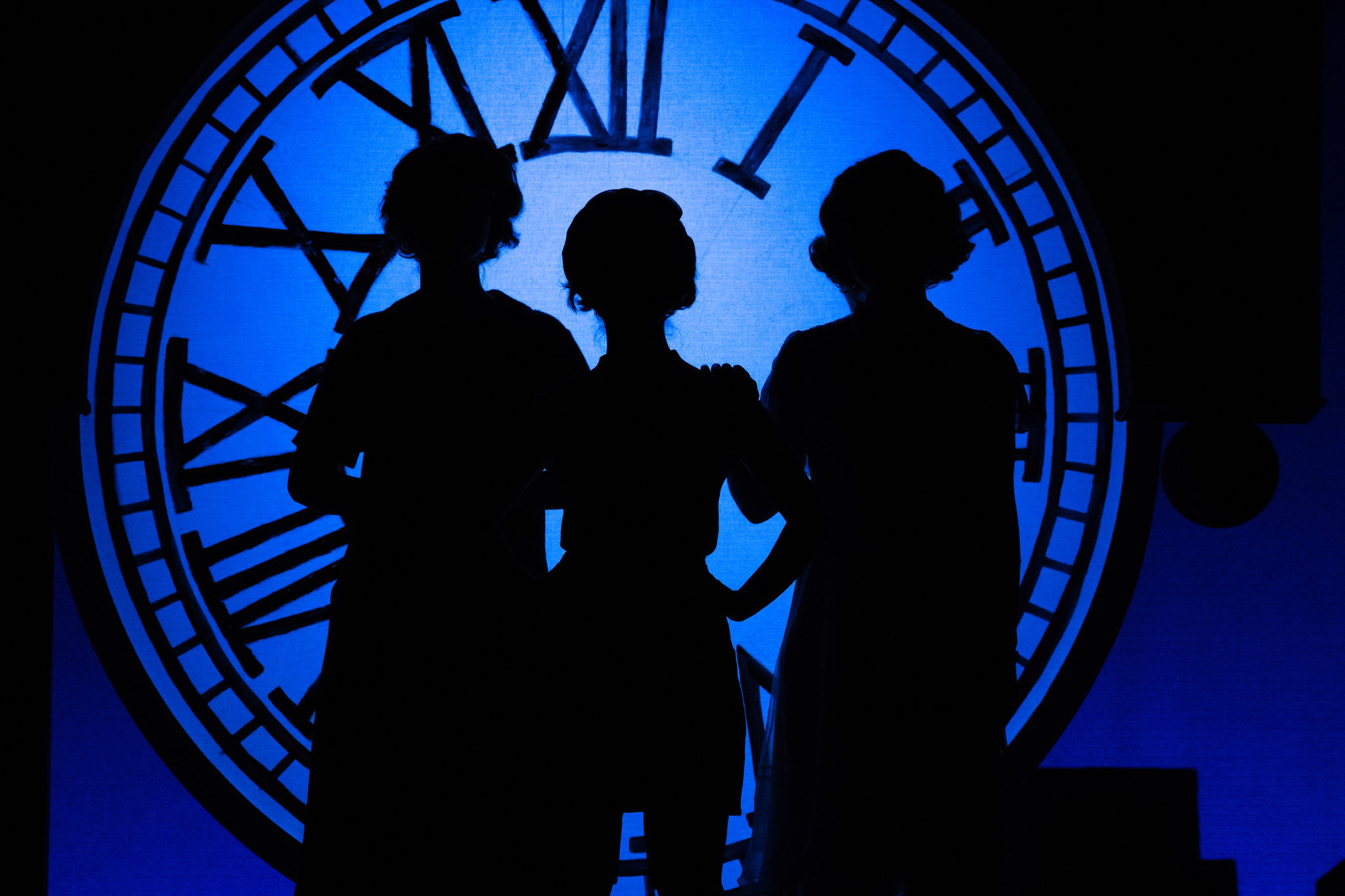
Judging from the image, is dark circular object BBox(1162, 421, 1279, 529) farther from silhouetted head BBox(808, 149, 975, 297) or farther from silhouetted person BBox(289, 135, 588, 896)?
silhouetted person BBox(289, 135, 588, 896)

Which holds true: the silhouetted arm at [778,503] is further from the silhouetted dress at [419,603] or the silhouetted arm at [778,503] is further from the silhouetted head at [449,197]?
the silhouetted head at [449,197]

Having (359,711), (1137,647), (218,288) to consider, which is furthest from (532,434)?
(1137,647)

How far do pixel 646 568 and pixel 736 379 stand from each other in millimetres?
232

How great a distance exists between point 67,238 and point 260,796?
979 millimetres

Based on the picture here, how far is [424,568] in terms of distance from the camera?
109 cm

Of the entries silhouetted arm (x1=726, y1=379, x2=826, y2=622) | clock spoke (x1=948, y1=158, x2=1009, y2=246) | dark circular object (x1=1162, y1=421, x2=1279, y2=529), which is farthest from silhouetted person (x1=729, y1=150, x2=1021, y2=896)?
dark circular object (x1=1162, y1=421, x2=1279, y2=529)

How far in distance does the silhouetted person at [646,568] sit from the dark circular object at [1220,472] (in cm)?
92

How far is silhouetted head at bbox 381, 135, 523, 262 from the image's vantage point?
1.12 metres

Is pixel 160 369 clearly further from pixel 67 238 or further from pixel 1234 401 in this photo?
pixel 1234 401

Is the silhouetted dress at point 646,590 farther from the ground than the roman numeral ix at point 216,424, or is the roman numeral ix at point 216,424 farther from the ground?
the roman numeral ix at point 216,424

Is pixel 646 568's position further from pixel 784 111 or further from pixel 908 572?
pixel 784 111

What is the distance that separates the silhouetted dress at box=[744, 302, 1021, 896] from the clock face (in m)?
0.35

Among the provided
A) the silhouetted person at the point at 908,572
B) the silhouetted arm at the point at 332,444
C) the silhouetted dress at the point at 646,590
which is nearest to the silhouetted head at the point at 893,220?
the silhouetted person at the point at 908,572

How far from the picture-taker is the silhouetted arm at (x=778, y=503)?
100cm
